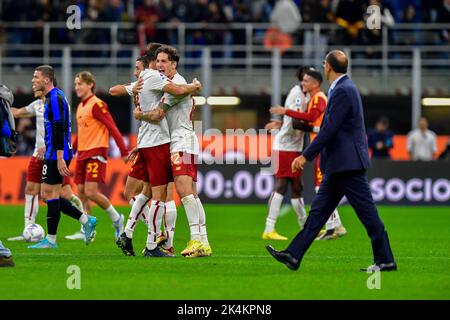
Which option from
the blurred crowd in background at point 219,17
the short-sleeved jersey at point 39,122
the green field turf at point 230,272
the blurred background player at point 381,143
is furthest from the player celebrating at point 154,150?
the blurred crowd in background at point 219,17

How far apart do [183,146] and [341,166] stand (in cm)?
249

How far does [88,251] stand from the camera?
50.2 feet

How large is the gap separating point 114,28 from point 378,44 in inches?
295

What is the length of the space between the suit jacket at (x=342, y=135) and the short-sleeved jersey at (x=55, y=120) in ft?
13.6

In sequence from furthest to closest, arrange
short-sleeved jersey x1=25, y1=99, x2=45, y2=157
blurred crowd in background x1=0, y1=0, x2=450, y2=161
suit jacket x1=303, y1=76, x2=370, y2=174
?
blurred crowd in background x1=0, y1=0, x2=450, y2=161, short-sleeved jersey x1=25, y1=99, x2=45, y2=157, suit jacket x1=303, y1=76, x2=370, y2=174

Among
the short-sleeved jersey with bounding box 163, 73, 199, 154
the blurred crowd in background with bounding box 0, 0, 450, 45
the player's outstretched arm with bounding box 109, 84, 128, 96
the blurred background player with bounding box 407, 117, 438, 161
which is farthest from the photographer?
the blurred crowd in background with bounding box 0, 0, 450, 45

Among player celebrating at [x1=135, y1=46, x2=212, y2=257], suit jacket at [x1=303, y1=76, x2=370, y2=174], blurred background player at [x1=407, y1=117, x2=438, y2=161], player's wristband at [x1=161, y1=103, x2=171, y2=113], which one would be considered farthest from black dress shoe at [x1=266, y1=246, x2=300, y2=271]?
blurred background player at [x1=407, y1=117, x2=438, y2=161]

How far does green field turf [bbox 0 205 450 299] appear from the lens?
421 inches

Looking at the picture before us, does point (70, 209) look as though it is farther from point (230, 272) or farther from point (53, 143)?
point (230, 272)

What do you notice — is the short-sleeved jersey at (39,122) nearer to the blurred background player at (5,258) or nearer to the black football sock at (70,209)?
the black football sock at (70,209)

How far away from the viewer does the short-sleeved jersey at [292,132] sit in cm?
1830

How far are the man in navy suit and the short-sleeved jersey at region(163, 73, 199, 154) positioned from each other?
2.20 meters

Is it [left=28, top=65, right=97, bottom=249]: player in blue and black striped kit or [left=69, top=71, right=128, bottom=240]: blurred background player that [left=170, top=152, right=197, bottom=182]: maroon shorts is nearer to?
[left=28, top=65, right=97, bottom=249]: player in blue and black striped kit

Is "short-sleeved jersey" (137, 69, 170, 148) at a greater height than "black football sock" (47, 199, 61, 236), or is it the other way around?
"short-sleeved jersey" (137, 69, 170, 148)
